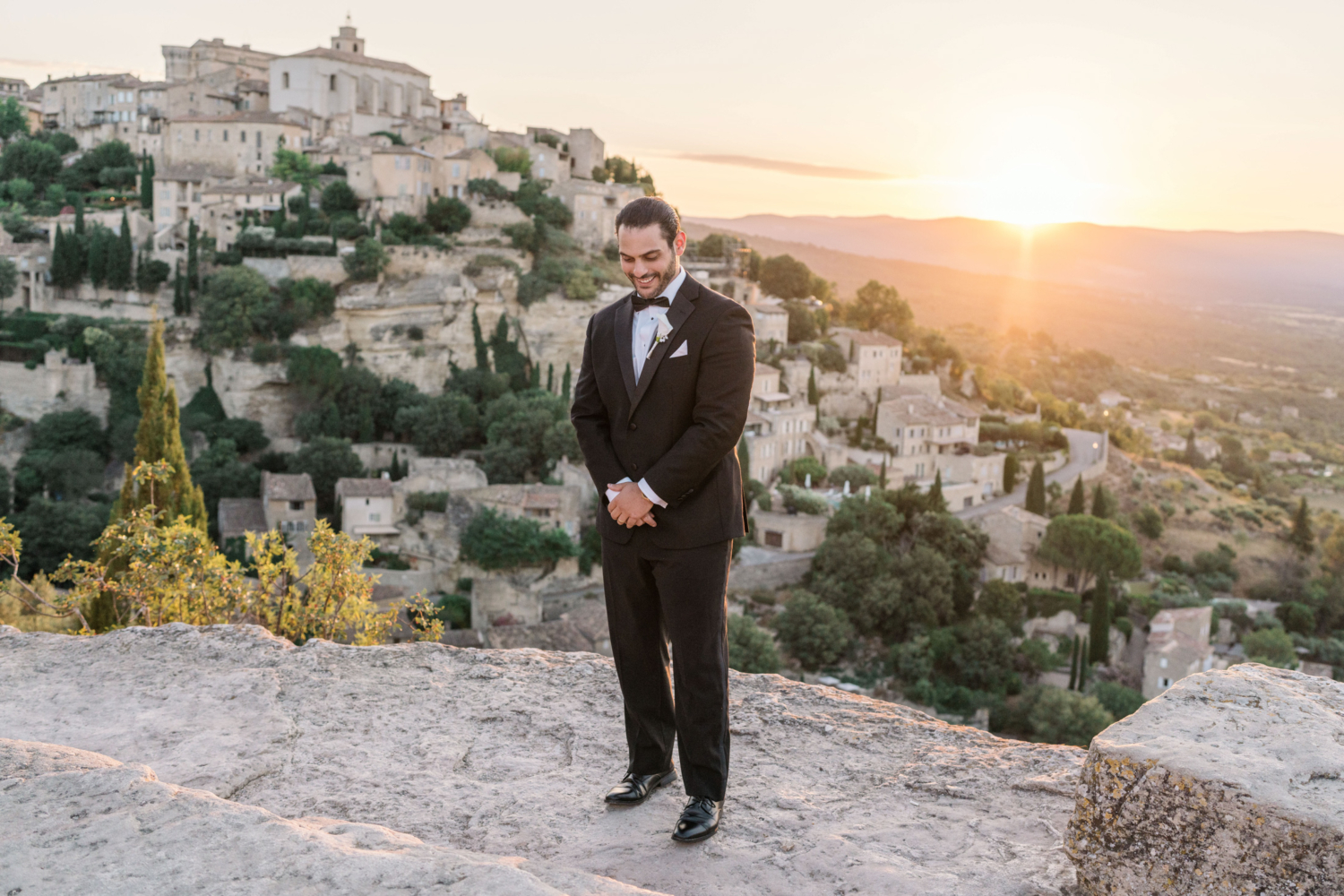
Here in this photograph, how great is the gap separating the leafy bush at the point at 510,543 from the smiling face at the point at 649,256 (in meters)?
22.5

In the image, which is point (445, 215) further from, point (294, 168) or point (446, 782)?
point (446, 782)

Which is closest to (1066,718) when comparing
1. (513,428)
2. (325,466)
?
(513,428)

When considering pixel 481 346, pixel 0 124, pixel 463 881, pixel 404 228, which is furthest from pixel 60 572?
pixel 0 124

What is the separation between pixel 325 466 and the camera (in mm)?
28969

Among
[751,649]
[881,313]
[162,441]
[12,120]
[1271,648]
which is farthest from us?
[12,120]

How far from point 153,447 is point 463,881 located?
1221cm

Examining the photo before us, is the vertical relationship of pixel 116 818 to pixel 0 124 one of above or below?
below

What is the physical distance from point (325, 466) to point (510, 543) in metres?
7.26

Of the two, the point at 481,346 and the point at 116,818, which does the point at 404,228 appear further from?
the point at 116,818

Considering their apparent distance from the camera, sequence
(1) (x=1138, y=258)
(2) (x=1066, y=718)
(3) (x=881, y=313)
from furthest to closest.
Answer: (1) (x=1138, y=258) < (3) (x=881, y=313) < (2) (x=1066, y=718)

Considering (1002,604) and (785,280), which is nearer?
(1002,604)

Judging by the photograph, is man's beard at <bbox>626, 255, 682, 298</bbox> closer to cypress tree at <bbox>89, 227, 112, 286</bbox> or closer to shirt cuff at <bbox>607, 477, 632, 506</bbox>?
shirt cuff at <bbox>607, 477, 632, 506</bbox>

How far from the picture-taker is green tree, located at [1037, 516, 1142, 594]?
29.6m

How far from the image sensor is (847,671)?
2488 cm
